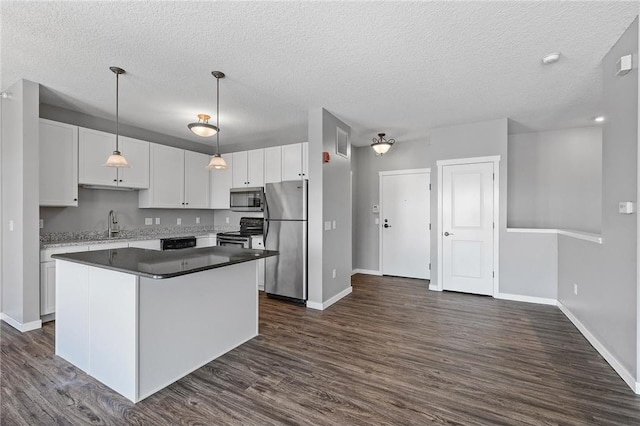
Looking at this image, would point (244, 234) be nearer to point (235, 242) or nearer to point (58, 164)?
point (235, 242)

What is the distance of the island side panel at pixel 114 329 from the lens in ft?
6.48

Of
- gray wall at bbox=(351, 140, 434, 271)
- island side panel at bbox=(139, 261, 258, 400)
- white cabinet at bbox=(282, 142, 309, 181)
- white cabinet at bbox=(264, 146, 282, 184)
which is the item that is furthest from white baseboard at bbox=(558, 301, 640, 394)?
white cabinet at bbox=(264, 146, 282, 184)

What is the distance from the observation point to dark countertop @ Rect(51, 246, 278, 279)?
188cm

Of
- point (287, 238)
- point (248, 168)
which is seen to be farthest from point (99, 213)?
point (287, 238)

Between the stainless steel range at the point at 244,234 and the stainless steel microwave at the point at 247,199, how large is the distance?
23 centimetres

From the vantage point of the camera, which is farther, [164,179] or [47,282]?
[164,179]

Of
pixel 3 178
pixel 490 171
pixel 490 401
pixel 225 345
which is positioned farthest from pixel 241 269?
pixel 490 171

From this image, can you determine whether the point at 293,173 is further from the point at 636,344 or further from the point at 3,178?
the point at 636,344

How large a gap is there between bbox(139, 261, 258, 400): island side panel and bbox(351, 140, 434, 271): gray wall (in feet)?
11.8

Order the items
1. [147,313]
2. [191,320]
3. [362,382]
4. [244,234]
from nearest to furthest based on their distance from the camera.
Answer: [147,313], [362,382], [191,320], [244,234]

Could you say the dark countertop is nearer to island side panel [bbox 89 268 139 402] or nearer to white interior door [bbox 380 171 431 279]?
island side panel [bbox 89 268 139 402]

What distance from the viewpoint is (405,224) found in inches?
228

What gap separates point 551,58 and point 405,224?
11.7 ft

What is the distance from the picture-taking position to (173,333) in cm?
222
